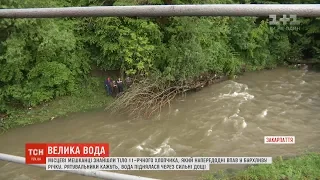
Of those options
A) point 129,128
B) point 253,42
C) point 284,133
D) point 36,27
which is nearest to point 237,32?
point 253,42

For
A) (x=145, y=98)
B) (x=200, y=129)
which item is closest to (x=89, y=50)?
(x=145, y=98)

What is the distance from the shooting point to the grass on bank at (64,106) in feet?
27.6

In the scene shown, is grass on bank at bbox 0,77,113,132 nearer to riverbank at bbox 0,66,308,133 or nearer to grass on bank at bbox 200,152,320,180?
riverbank at bbox 0,66,308,133

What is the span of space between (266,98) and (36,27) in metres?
6.75

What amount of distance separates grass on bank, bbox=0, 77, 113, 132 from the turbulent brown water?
0.26m

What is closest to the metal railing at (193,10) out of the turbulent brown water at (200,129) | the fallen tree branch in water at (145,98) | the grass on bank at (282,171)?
the grass on bank at (282,171)

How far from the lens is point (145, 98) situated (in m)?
8.66

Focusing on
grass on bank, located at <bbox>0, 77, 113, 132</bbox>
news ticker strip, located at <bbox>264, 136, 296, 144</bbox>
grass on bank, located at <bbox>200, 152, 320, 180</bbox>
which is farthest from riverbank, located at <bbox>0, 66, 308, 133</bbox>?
grass on bank, located at <bbox>200, 152, 320, 180</bbox>

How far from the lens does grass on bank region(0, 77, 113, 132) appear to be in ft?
27.6

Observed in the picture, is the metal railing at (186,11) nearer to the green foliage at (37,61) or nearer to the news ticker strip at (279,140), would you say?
the news ticker strip at (279,140)

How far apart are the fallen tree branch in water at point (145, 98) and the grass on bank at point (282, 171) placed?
3078 mm

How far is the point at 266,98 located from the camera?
938cm

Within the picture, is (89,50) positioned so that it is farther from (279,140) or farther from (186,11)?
(186,11)

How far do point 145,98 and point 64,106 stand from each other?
2.36 m
